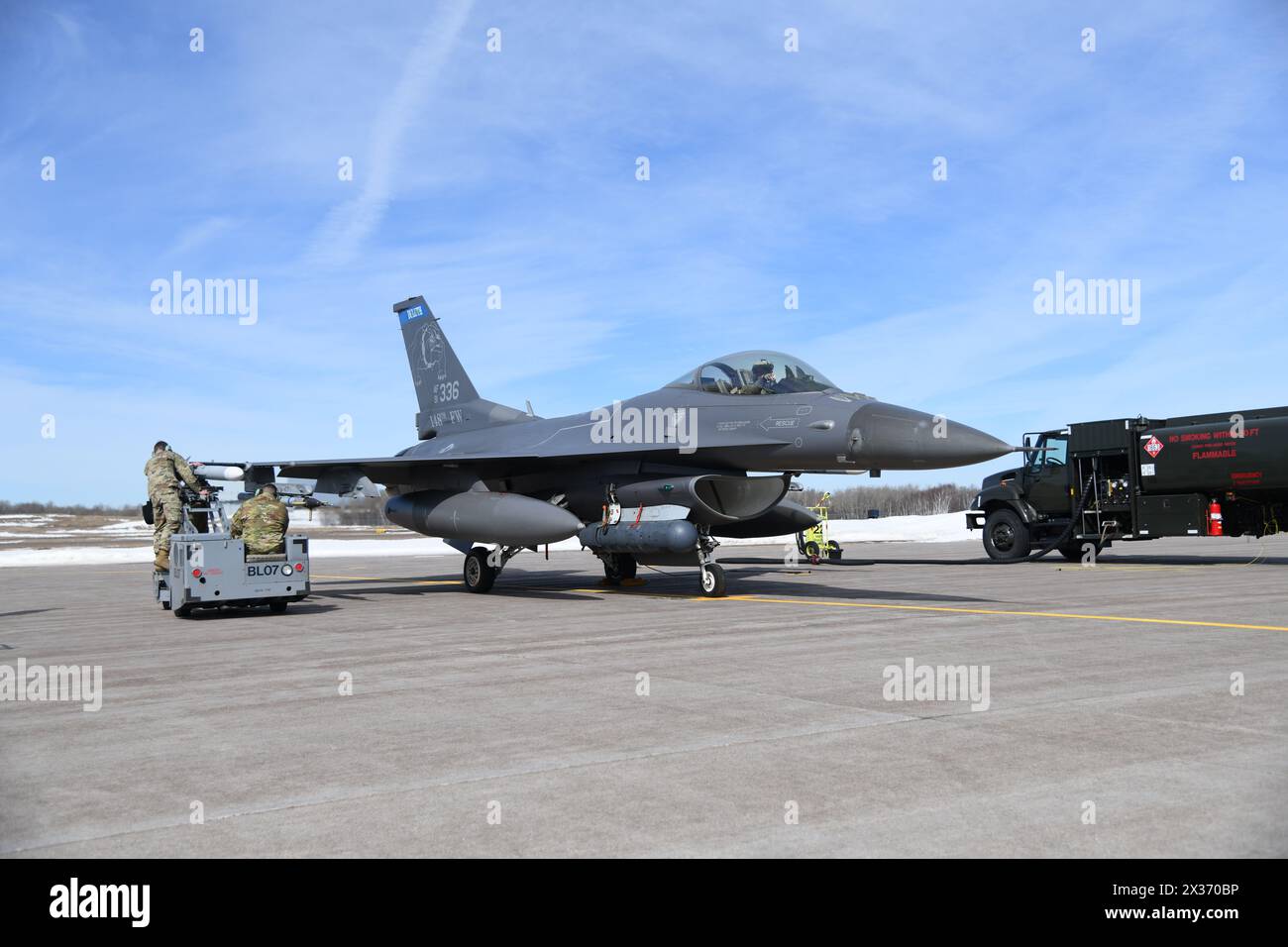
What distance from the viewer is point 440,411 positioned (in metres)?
20.4

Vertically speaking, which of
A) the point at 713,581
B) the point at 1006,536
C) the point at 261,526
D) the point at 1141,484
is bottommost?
the point at 713,581

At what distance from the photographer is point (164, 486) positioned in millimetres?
14391

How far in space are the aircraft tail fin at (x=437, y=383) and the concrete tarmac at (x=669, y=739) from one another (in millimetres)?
8341

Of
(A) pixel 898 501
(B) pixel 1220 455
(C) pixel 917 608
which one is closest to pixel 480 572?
(C) pixel 917 608

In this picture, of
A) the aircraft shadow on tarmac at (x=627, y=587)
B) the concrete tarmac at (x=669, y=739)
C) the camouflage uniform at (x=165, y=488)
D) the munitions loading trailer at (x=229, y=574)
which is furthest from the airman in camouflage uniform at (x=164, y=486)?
the concrete tarmac at (x=669, y=739)

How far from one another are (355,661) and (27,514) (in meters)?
145

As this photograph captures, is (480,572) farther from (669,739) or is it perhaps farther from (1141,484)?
(1141,484)

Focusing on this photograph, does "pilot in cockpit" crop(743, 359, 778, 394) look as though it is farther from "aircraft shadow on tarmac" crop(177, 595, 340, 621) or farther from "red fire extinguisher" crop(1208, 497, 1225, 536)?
"red fire extinguisher" crop(1208, 497, 1225, 536)

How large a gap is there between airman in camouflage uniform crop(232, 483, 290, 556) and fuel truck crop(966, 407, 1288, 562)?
15852mm

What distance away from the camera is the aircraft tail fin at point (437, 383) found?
64.1 ft

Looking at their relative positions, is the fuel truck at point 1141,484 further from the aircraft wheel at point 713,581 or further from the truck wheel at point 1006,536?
the aircraft wheel at point 713,581

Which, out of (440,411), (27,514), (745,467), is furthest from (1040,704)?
(27,514)

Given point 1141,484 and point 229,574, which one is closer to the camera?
point 229,574

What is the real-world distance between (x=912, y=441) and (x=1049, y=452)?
11.9 meters
